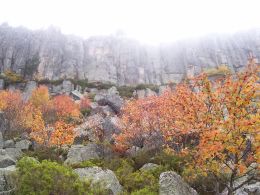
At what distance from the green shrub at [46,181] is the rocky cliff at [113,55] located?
87.4 meters

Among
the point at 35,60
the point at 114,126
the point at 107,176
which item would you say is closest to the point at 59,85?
the point at 35,60

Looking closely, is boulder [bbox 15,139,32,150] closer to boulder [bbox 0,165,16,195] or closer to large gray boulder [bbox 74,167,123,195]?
large gray boulder [bbox 74,167,123,195]

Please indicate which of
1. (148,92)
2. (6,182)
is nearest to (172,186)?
(6,182)

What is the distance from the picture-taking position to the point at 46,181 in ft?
43.2

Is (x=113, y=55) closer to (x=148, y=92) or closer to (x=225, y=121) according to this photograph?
(x=148, y=92)

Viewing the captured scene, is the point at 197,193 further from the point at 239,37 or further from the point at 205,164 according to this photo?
the point at 239,37

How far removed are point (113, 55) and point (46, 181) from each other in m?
99.7

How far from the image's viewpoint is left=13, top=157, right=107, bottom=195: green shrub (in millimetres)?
13016

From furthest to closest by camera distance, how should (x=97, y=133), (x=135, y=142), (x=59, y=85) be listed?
(x=59, y=85), (x=97, y=133), (x=135, y=142)

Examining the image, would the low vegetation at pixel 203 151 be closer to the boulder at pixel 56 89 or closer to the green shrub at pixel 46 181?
the green shrub at pixel 46 181

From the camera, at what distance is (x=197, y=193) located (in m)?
18.3

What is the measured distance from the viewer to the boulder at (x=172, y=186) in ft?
54.6

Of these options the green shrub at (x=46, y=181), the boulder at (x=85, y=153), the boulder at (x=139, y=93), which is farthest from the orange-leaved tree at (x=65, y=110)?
the green shrub at (x=46, y=181)

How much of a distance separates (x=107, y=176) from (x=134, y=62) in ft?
307
